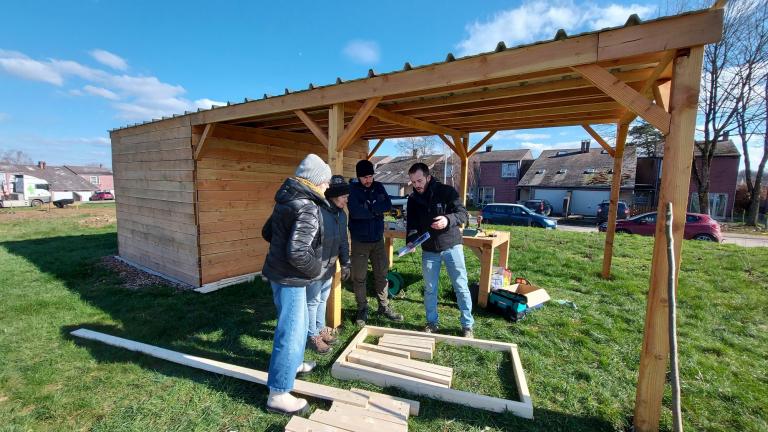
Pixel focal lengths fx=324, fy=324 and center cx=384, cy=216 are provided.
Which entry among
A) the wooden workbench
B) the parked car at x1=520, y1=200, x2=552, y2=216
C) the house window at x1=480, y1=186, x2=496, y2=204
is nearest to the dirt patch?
the wooden workbench

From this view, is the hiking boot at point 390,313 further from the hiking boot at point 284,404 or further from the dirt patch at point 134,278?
the dirt patch at point 134,278

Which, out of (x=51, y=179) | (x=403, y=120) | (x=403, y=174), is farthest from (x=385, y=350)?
(x=51, y=179)

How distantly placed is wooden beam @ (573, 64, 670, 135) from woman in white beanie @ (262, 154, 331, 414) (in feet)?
7.13

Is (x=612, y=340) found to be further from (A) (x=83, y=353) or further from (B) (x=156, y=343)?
(A) (x=83, y=353)

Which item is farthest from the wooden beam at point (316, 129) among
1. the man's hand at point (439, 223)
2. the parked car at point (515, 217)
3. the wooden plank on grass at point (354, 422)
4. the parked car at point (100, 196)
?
the parked car at point (100, 196)

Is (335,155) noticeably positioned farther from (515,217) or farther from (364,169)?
(515,217)

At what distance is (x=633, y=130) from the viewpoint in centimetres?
2245

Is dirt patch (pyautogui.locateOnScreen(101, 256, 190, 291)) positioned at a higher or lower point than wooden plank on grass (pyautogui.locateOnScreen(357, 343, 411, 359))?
lower

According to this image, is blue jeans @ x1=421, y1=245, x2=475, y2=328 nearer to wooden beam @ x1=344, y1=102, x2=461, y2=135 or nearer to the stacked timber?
the stacked timber

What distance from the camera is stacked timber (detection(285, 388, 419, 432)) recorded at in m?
2.12

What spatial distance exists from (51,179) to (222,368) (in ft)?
180

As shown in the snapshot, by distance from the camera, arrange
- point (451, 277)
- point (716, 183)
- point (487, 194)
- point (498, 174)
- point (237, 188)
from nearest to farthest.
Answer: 1. point (451, 277)
2. point (237, 188)
3. point (716, 183)
4. point (498, 174)
5. point (487, 194)

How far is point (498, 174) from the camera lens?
99.7ft

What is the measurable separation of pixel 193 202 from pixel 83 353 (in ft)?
8.16
